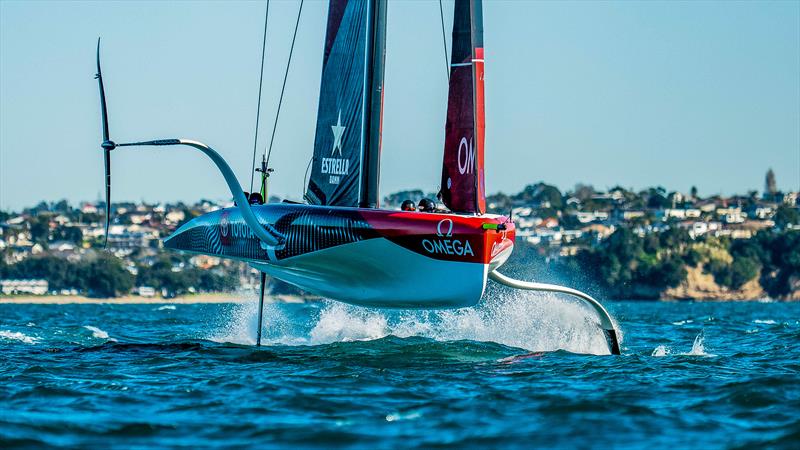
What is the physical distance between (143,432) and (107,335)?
12.7 metres

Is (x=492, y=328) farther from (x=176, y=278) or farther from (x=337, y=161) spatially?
(x=176, y=278)

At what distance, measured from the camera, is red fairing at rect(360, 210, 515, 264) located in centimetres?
1479

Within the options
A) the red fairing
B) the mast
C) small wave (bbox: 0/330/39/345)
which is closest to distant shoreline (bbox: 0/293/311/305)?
small wave (bbox: 0/330/39/345)

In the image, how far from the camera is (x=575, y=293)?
16969 mm

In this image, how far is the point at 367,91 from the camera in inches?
672

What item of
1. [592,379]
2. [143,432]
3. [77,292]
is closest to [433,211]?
[592,379]

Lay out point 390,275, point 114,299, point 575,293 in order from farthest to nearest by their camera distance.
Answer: point 114,299
point 575,293
point 390,275

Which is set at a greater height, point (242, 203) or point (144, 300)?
point (242, 203)

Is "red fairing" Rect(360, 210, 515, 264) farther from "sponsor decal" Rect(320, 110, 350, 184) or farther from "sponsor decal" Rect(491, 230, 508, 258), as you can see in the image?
"sponsor decal" Rect(320, 110, 350, 184)

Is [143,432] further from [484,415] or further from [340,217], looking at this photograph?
[340,217]

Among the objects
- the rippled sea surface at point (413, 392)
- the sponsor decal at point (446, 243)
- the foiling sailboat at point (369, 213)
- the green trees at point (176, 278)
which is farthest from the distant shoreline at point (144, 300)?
the sponsor decal at point (446, 243)

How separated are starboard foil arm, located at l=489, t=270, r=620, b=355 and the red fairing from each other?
1.09 m

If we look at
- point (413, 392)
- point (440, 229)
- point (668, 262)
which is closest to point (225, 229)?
point (440, 229)

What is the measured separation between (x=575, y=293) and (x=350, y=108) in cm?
379
